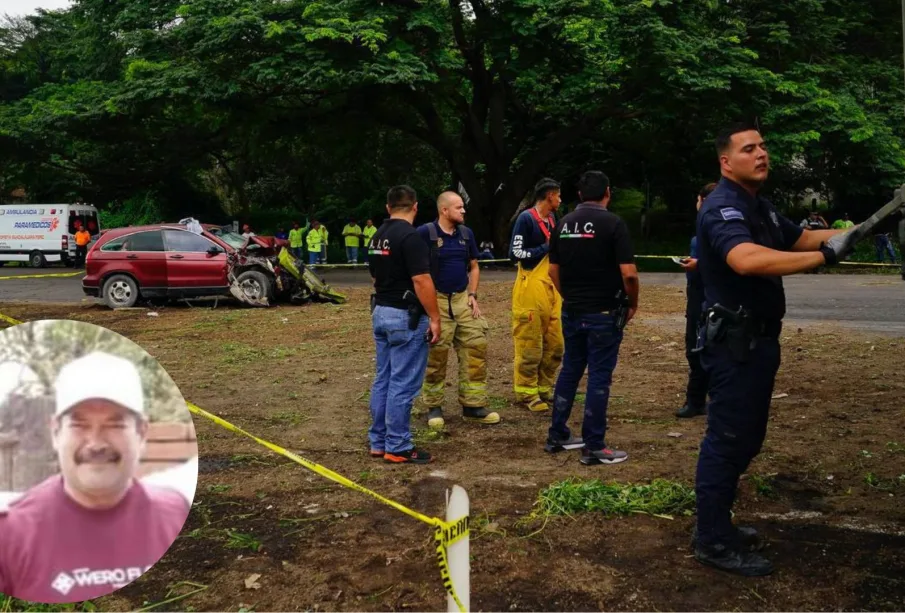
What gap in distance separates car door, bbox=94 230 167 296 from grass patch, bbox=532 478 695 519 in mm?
13508

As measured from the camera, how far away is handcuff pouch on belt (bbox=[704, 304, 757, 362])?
4078mm

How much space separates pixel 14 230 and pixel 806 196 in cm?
2908

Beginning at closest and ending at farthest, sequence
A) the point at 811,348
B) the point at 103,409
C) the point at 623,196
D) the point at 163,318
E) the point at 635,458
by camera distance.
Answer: the point at 103,409 < the point at 635,458 < the point at 811,348 < the point at 163,318 < the point at 623,196

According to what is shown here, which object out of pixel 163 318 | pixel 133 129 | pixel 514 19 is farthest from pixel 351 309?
pixel 133 129

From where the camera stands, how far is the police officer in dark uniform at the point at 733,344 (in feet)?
13.4

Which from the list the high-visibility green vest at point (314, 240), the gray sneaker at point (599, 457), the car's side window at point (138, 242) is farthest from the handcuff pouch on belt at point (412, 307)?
the high-visibility green vest at point (314, 240)

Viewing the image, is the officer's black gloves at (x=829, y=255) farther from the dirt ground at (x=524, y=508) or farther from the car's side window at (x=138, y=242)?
the car's side window at (x=138, y=242)

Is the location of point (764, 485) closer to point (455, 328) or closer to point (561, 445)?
point (561, 445)

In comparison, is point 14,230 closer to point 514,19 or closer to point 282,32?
point 282,32

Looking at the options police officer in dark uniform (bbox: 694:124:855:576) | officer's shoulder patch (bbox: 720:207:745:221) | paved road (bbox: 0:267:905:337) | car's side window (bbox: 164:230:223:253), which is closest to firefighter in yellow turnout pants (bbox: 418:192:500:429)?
police officer in dark uniform (bbox: 694:124:855:576)

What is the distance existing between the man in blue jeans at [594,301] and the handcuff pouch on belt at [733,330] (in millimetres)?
1834

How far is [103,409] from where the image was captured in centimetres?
205

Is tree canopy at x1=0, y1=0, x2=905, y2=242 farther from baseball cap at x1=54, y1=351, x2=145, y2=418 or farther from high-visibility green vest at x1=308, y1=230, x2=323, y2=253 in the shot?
baseball cap at x1=54, y1=351, x2=145, y2=418

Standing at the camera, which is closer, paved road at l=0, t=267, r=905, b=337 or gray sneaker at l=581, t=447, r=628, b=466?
gray sneaker at l=581, t=447, r=628, b=466
